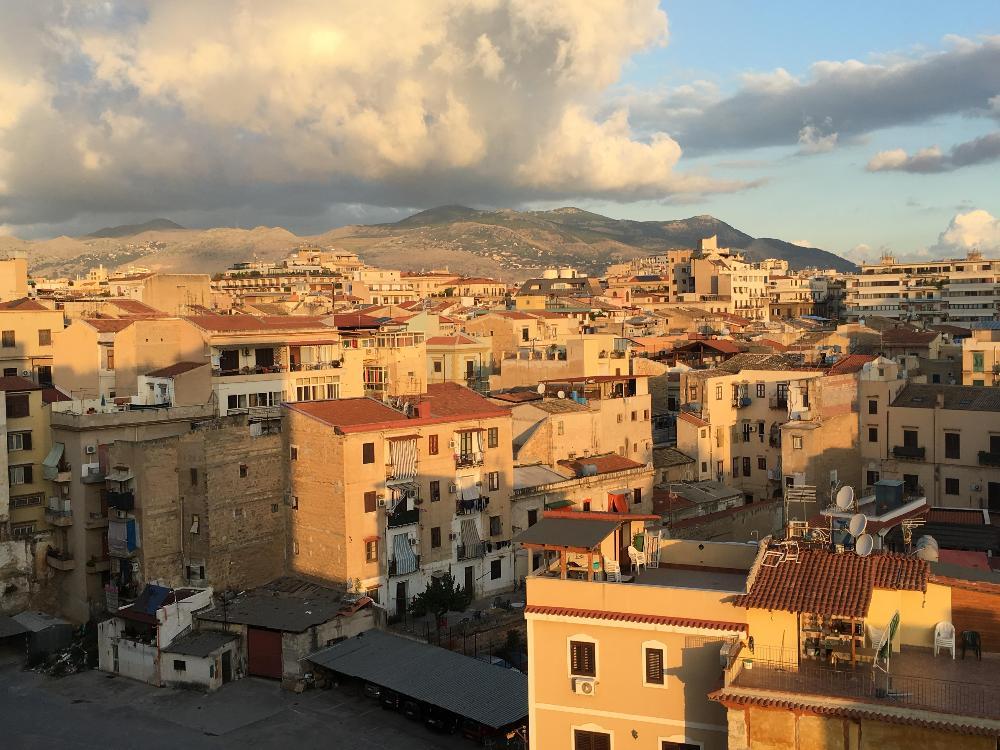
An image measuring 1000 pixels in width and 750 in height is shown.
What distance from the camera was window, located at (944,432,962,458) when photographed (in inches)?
1757

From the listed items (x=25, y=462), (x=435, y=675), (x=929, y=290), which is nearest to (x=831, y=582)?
(x=435, y=675)

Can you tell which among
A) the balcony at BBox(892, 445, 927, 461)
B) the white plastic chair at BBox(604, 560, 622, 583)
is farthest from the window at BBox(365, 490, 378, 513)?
the balcony at BBox(892, 445, 927, 461)

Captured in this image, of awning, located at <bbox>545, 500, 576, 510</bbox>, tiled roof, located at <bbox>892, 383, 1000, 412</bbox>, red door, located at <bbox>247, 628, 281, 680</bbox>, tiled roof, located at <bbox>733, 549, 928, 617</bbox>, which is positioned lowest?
red door, located at <bbox>247, 628, 281, 680</bbox>

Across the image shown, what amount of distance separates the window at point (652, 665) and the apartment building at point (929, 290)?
11302 cm

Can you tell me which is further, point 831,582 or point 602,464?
point 602,464

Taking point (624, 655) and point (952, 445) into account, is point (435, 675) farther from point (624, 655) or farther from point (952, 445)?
point (952, 445)

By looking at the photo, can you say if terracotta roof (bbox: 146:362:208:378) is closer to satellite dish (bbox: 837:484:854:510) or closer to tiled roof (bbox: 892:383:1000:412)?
tiled roof (bbox: 892:383:1000:412)

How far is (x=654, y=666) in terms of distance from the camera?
20.3 meters

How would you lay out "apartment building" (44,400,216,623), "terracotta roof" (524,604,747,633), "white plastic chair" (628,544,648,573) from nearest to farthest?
"terracotta roof" (524,604,747,633), "white plastic chair" (628,544,648,573), "apartment building" (44,400,216,623)

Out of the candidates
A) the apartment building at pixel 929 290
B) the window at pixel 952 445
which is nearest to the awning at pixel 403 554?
the window at pixel 952 445

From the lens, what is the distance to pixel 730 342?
82.8 m

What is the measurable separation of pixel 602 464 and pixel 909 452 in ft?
45.1

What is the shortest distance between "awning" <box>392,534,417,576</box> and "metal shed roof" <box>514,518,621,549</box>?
19.5 meters

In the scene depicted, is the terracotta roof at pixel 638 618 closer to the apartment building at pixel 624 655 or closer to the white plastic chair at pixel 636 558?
the apartment building at pixel 624 655
